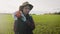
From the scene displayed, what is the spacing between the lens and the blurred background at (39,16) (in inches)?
85.5

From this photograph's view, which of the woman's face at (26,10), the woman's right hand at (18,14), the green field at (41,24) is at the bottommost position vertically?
the green field at (41,24)

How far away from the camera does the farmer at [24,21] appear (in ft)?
7.07

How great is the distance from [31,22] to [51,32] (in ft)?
0.83

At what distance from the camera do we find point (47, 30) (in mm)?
2178

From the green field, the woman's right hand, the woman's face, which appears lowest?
the green field

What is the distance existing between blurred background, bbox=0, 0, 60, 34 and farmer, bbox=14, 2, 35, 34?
39 millimetres

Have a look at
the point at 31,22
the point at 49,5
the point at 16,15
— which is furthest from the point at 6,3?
the point at 49,5

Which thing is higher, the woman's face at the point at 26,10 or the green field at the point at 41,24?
the woman's face at the point at 26,10

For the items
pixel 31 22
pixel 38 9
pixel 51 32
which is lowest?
pixel 51 32

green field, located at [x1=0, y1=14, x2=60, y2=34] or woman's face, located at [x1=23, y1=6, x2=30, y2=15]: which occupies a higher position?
woman's face, located at [x1=23, y1=6, x2=30, y2=15]

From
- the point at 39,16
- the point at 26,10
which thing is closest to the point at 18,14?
the point at 26,10

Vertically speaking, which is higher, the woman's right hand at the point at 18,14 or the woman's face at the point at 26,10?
the woman's face at the point at 26,10

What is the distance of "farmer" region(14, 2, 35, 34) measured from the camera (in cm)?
215

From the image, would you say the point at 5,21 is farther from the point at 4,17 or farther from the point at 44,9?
the point at 44,9
